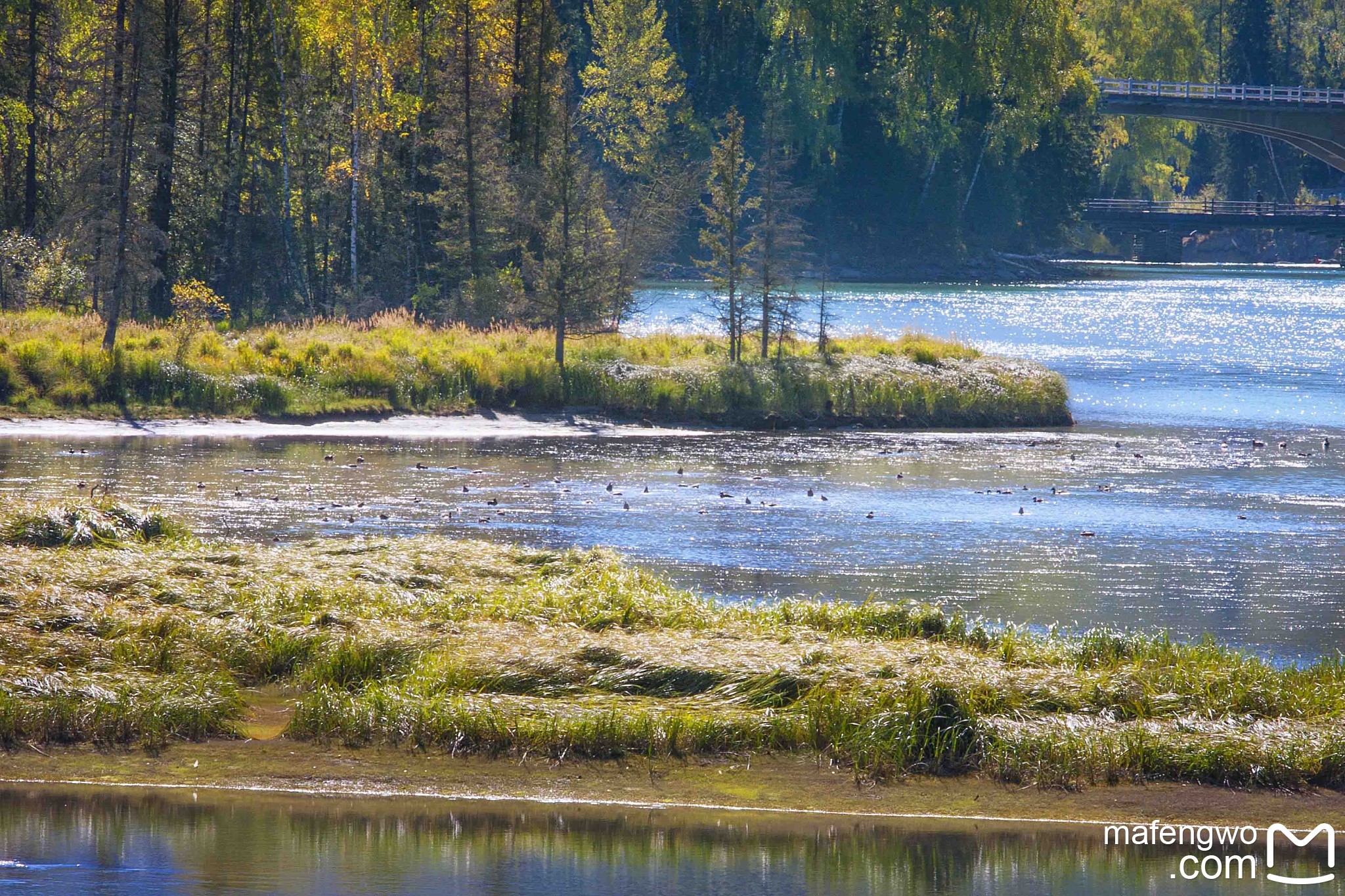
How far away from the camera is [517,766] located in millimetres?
11562

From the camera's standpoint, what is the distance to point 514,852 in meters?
10.3

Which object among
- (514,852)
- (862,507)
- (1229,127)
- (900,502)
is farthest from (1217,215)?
(514,852)

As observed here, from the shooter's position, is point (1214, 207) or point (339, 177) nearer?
point (339, 177)

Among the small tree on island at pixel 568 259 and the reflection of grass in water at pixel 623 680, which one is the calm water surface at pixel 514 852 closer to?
the reflection of grass in water at pixel 623 680

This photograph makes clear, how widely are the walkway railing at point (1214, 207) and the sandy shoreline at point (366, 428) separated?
320 ft

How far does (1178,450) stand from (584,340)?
15.6 metres

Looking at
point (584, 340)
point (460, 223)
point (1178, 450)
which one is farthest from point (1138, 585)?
point (460, 223)

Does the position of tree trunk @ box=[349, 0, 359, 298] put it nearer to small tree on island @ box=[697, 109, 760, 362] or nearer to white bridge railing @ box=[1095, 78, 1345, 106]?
small tree on island @ box=[697, 109, 760, 362]

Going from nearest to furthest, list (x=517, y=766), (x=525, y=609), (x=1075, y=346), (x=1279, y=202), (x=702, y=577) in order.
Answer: (x=517, y=766) < (x=525, y=609) < (x=702, y=577) < (x=1075, y=346) < (x=1279, y=202)

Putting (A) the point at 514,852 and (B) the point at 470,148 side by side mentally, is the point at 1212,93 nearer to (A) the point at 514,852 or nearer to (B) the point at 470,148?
(B) the point at 470,148

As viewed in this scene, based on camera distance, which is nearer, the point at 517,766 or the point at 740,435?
the point at 517,766

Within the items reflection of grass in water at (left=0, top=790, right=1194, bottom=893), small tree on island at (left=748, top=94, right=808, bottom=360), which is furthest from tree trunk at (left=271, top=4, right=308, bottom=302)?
reflection of grass in water at (left=0, top=790, right=1194, bottom=893)

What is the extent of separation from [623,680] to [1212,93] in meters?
121

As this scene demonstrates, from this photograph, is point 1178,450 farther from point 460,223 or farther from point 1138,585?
point 460,223
